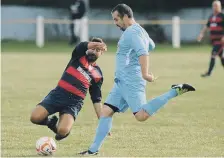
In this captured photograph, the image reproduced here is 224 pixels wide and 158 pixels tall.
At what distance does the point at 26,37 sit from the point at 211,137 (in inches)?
1308

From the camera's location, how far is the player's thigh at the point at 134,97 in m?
9.66

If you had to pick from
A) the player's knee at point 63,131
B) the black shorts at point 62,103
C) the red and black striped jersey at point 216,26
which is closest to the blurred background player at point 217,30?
the red and black striped jersey at point 216,26

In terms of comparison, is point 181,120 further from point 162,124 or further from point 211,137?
point 211,137

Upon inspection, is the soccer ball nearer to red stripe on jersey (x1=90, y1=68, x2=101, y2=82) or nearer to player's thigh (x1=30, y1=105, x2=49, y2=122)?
player's thigh (x1=30, y1=105, x2=49, y2=122)

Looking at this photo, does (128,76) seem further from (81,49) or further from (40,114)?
(40,114)

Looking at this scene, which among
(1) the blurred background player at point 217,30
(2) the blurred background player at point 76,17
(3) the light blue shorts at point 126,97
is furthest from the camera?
(2) the blurred background player at point 76,17

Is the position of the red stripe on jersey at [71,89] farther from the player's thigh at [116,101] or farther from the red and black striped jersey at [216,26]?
the red and black striped jersey at [216,26]

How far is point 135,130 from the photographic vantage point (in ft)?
38.8

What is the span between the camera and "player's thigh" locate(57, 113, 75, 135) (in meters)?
10.1

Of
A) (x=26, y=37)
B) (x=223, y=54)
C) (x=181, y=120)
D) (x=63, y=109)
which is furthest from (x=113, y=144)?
(x=26, y=37)

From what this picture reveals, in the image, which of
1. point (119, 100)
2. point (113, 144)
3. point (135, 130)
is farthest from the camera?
point (135, 130)

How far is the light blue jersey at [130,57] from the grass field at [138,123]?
3.07 feet

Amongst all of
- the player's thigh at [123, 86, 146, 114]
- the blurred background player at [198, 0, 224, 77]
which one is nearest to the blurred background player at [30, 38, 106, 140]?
the player's thigh at [123, 86, 146, 114]

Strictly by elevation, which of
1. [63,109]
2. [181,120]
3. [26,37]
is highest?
[63,109]
